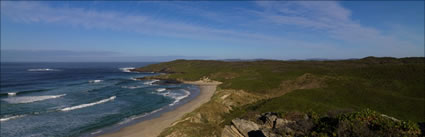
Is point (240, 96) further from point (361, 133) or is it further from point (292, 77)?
point (361, 133)

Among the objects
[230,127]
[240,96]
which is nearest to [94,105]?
[240,96]

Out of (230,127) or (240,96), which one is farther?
(240,96)

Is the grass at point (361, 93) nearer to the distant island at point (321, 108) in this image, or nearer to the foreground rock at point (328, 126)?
the distant island at point (321, 108)

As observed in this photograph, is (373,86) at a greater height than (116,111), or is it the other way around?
(373,86)

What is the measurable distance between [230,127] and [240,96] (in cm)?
2223

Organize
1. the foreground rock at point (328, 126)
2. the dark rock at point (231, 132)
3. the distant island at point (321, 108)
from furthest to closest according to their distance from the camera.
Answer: the dark rock at point (231, 132) < the distant island at point (321, 108) < the foreground rock at point (328, 126)

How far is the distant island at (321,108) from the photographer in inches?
642

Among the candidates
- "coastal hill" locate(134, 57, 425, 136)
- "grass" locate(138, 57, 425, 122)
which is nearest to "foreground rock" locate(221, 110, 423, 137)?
"coastal hill" locate(134, 57, 425, 136)

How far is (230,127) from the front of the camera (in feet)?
73.8

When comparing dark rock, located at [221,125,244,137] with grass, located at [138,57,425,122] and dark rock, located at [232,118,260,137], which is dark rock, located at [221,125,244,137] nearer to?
dark rock, located at [232,118,260,137]

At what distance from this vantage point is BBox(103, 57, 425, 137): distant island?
53.5 feet

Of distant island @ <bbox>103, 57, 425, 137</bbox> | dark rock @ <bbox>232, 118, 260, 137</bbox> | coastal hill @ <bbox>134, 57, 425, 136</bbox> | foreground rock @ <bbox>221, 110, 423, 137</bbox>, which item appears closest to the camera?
foreground rock @ <bbox>221, 110, 423, 137</bbox>

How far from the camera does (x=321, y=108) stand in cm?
3266

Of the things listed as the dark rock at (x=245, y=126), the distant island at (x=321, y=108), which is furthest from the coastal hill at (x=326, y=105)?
the dark rock at (x=245, y=126)
